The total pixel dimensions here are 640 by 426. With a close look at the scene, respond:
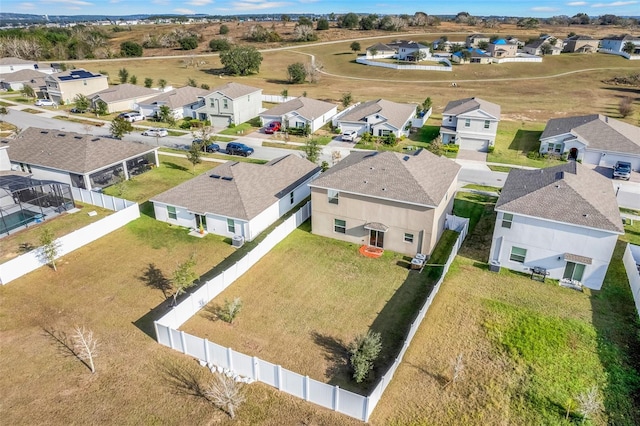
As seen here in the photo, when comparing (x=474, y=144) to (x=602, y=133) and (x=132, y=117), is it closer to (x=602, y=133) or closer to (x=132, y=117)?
(x=602, y=133)

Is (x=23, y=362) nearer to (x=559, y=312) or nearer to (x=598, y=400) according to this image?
(x=598, y=400)

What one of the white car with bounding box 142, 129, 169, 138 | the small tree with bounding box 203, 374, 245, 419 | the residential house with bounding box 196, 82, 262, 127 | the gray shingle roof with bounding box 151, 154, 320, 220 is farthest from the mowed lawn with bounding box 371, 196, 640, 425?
the white car with bounding box 142, 129, 169, 138

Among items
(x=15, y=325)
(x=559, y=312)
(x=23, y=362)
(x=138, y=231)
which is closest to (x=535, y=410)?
(x=559, y=312)

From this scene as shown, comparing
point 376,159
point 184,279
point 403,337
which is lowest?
point 403,337

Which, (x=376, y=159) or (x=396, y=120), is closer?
(x=376, y=159)

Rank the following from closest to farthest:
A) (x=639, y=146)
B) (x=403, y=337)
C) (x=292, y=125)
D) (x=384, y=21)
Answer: (x=403, y=337)
(x=639, y=146)
(x=292, y=125)
(x=384, y=21)

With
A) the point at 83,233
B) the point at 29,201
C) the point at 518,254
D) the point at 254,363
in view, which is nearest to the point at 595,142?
the point at 518,254

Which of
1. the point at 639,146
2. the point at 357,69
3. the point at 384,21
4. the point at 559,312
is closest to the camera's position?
the point at 559,312
